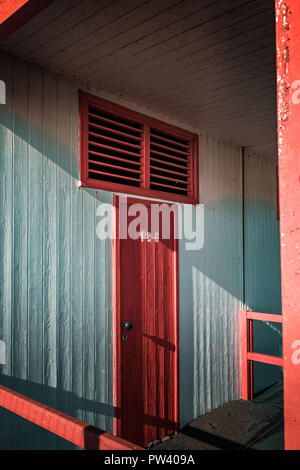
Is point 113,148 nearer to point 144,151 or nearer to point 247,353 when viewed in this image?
point 144,151

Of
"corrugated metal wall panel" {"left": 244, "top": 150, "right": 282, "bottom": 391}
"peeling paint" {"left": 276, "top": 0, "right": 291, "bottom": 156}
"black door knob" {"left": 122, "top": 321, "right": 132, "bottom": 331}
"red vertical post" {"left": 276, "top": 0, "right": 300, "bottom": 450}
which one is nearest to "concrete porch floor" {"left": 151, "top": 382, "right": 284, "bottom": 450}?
"corrugated metal wall panel" {"left": 244, "top": 150, "right": 282, "bottom": 391}

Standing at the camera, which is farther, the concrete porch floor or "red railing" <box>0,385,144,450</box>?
the concrete porch floor

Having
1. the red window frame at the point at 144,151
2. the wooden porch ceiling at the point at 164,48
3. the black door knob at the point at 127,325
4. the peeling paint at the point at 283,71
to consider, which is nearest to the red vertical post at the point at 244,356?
the red window frame at the point at 144,151

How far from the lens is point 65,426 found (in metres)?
1.33

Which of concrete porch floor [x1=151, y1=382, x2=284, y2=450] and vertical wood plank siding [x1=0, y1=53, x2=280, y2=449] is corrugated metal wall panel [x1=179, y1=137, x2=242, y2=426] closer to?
concrete porch floor [x1=151, y1=382, x2=284, y2=450]

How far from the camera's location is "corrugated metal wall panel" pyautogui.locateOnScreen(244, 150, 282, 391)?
527 centimetres

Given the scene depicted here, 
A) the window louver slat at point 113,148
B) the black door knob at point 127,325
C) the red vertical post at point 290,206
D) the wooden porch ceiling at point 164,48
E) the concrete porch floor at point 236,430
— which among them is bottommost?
the concrete porch floor at point 236,430

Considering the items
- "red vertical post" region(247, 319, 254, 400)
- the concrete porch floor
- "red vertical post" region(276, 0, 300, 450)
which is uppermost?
"red vertical post" region(276, 0, 300, 450)

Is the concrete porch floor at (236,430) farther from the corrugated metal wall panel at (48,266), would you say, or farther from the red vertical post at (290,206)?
the red vertical post at (290,206)

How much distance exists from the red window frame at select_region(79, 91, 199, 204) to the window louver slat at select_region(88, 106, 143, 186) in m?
0.05

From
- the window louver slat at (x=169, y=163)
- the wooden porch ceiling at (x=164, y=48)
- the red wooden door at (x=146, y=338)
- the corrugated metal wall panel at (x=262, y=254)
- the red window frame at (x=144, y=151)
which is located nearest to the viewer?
the wooden porch ceiling at (x=164, y=48)

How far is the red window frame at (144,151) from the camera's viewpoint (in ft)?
10.2

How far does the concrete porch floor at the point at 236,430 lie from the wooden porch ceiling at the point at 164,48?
3.41 metres

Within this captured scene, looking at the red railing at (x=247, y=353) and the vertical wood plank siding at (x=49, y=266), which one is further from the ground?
the vertical wood plank siding at (x=49, y=266)
